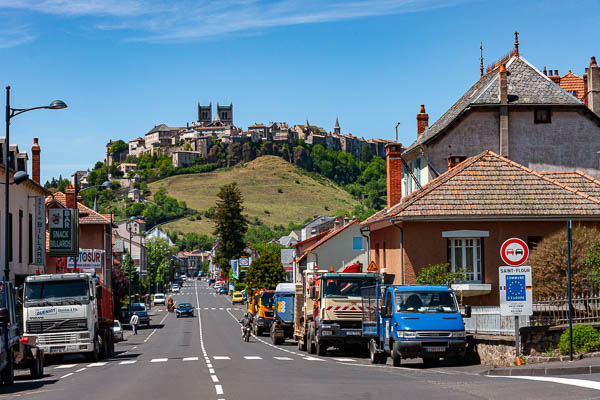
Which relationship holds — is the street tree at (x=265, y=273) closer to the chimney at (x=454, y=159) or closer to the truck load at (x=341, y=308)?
the chimney at (x=454, y=159)

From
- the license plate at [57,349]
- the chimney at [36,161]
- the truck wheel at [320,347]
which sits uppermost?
the chimney at [36,161]

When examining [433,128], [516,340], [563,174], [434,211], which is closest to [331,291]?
[434,211]

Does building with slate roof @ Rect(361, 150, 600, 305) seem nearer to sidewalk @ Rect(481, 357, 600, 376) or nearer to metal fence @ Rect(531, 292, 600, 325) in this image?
metal fence @ Rect(531, 292, 600, 325)

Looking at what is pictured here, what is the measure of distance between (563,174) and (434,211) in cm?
758

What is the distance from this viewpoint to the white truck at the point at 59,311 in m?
28.1

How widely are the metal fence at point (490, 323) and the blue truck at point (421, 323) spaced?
1.06 meters

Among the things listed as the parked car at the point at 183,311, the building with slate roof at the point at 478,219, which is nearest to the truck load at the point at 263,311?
the building with slate roof at the point at 478,219

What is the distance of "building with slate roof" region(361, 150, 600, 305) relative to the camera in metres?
31.8

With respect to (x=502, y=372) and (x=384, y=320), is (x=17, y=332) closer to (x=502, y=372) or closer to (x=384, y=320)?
(x=384, y=320)

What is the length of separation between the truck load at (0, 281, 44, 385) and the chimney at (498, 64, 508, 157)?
26196 mm

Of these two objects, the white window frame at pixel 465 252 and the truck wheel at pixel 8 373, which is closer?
the truck wheel at pixel 8 373

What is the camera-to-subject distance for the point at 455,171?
111 ft

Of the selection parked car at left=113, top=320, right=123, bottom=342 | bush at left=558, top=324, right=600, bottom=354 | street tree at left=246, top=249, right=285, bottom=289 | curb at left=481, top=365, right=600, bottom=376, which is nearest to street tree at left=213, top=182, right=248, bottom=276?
street tree at left=246, top=249, right=285, bottom=289

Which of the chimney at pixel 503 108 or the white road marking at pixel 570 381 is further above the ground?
the chimney at pixel 503 108
